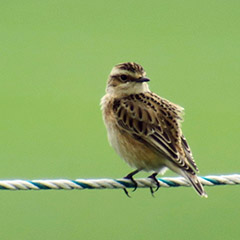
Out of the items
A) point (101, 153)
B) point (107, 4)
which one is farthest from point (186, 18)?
point (101, 153)

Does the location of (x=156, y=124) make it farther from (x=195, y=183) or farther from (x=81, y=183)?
(x=81, y=183)

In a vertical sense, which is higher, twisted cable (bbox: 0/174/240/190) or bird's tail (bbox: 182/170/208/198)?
bird's tail (bbox: 182/170/208/198)

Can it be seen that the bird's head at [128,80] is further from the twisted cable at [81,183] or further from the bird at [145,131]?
the twisted cable at [81,183]

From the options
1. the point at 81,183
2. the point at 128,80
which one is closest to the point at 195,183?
the point at 81,183

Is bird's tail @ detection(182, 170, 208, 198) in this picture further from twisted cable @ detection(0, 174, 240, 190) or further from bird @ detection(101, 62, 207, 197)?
twisted cable @ detection(0, 174, 240, 190)

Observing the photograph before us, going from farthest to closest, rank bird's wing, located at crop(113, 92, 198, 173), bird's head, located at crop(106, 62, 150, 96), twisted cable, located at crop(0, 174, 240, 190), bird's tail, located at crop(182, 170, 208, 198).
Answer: bird's head, located at crop(106, 62, 150, 96), bird's wing, located at crop(113, 92, 198, 173), bird's tail, located at crop(182, 170, 208, 198), twisted cable, located at crop(0, 174, 240, 190)

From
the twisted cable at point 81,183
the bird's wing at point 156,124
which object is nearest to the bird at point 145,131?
the bird's wing at point 156,124

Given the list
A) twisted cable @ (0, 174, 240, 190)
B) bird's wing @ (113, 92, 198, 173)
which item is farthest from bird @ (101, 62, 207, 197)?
twisted cable @ (0, 174, 240, 190)
